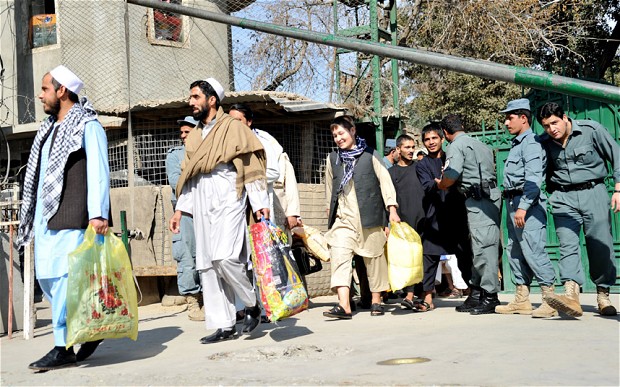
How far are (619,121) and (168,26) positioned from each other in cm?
835

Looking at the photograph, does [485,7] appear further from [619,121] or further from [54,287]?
[54,287]

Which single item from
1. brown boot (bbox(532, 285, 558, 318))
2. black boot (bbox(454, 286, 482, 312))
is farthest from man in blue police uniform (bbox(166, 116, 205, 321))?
brown boot (bbox(532, 285, 558, 318))

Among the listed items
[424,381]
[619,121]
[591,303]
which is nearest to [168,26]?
[619,121]

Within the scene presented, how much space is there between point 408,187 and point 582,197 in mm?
2742

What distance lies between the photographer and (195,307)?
8695 mm

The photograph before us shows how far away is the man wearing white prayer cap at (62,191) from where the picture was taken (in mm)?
5512

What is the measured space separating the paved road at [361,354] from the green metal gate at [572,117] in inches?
81.2

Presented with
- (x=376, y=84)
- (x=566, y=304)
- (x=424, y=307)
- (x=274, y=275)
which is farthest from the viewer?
(x=376, y=84)

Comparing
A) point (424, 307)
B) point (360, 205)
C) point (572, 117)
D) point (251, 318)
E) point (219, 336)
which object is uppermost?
point (572, 117)

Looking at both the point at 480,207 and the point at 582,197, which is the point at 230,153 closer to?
the point at 480,207

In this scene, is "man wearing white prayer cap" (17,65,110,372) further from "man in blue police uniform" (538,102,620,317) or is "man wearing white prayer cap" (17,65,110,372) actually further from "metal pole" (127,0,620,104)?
"man in blue police uniform" (538,102,620,317)

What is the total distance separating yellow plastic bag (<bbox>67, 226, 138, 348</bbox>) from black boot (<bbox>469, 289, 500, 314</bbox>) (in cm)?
358

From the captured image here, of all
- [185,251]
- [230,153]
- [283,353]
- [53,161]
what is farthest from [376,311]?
[53,161]

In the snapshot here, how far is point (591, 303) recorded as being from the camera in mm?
8367
